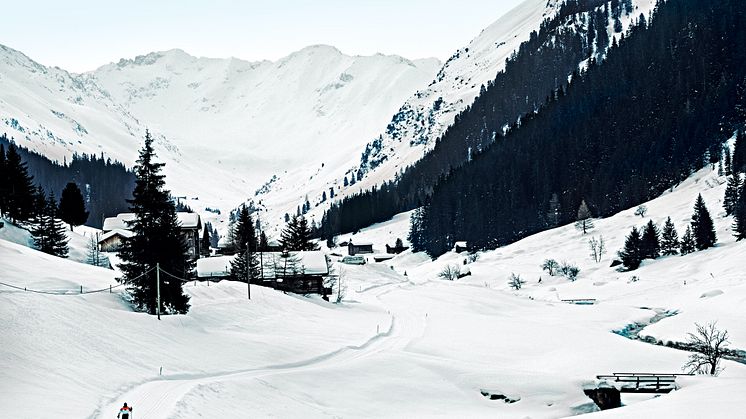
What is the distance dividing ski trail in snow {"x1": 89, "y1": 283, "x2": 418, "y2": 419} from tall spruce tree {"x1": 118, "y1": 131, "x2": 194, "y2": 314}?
12.5 metres

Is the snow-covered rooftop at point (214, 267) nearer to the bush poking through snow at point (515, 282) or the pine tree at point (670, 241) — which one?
the bush poking through snow at point (515, 282)

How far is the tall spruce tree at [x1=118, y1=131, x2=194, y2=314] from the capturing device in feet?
161

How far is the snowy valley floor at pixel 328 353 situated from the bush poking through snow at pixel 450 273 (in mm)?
47644

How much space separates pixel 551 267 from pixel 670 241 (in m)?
20.8

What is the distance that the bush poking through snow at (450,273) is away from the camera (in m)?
142

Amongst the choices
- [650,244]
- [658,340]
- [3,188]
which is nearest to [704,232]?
[650,244]

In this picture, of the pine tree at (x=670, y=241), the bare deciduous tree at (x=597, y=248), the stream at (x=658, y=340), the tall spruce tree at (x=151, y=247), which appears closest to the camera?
the tall spruce tree at (x=151, y=247)

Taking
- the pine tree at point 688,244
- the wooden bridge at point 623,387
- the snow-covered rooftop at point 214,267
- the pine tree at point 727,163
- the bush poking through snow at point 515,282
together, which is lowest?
the wooden bridge at point 623,387

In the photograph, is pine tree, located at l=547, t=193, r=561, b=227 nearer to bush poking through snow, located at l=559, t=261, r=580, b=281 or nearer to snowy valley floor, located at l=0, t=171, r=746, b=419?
bush poking through snow, located at l=559, t=261, r=580, b=281

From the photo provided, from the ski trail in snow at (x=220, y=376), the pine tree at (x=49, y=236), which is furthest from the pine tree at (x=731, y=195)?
the pine tree at (x=49, y=236)

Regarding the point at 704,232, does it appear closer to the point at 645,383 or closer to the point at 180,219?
the point at 645,383

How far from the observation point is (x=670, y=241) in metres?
115

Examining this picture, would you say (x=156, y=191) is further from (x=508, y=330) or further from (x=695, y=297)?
(x=695, y=297)

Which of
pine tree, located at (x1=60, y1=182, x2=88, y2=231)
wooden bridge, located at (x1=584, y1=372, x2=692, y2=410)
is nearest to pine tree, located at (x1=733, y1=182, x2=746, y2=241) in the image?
wooden bridge, located at (x1=584, y1=372, x2=692, y2=410)
